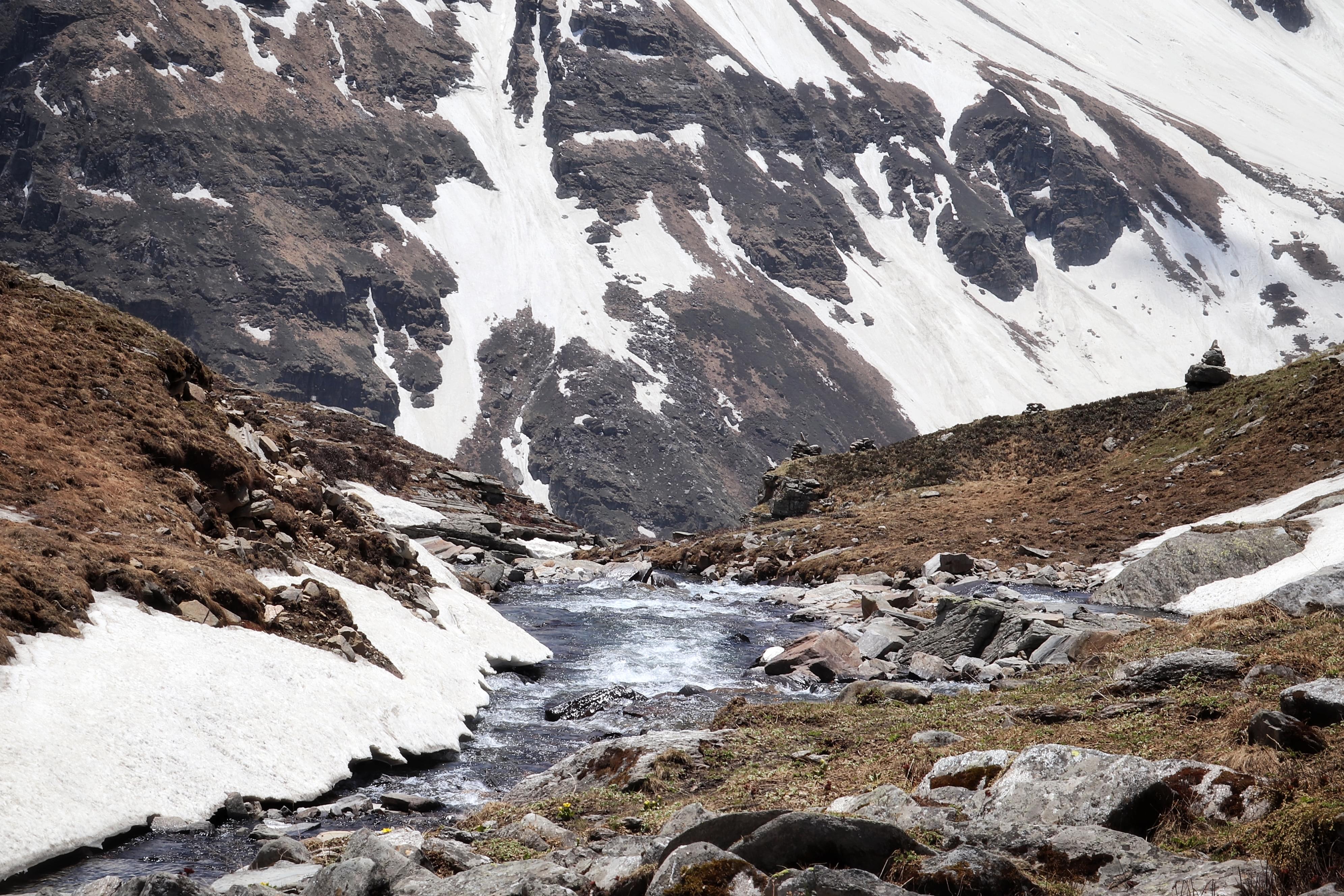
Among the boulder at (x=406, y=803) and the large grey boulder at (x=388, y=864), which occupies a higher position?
the large grey boulder at (x=388, y=864)

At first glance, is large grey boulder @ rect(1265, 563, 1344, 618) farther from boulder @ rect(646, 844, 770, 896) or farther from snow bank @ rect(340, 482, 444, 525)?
snow bank @ rect(340, 482, 444, 525)

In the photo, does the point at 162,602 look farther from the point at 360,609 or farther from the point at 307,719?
the point at 360,609

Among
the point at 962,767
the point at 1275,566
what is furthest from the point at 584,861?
the point at 1275,566

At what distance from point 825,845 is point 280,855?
22.5ft

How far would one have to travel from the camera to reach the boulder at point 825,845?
297 inches

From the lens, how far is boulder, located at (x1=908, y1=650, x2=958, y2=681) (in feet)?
72.2

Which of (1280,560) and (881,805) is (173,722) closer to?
(881,805)

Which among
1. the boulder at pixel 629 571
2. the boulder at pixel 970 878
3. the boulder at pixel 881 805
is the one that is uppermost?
the boulder at pixel 970 878

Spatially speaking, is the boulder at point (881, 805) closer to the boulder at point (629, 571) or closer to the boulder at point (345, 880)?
the boulder at point (345, 880)

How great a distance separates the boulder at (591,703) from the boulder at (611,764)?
4484 mm

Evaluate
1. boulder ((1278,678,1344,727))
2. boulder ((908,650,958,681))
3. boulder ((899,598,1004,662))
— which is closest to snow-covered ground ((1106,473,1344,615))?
boulder ((899,598,1004,662))

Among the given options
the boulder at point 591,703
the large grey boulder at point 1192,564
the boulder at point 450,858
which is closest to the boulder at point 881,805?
the boulder at point 450,858

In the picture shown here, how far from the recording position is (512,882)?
819cm

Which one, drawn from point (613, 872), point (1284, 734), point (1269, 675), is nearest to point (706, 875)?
point (613, 872)
